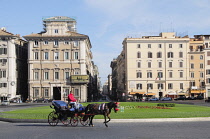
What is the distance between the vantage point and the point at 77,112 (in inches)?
842

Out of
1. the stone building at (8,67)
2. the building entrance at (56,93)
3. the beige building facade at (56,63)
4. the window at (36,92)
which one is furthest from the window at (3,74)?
A: the building entrance at (56,93)

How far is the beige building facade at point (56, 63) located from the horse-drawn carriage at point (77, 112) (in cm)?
5851

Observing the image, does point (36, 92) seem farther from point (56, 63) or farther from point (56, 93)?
point (56, 63)

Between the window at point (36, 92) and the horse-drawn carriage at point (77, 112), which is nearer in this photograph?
the horse-drawn carriage at point (77, 112)

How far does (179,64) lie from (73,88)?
29114mm

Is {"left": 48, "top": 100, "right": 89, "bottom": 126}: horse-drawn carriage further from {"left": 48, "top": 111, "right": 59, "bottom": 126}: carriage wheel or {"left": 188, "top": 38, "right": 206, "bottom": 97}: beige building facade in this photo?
{"left": 188, "top": 38, "right": 206, "bottom": 97}: beige building facade

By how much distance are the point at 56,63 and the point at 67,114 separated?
60.3m

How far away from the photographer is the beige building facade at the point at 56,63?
80.6 meters

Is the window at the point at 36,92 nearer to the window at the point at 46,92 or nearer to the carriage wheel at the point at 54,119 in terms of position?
the window at the point at 46,92

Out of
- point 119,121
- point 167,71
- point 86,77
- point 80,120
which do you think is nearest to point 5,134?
point 80,120

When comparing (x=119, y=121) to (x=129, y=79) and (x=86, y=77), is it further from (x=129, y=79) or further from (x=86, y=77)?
(x=129, y=79)

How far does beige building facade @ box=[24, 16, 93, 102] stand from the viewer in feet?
265

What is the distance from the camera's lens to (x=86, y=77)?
79938 mm

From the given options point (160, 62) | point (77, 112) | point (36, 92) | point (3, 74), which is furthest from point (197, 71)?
point (77, 112)
